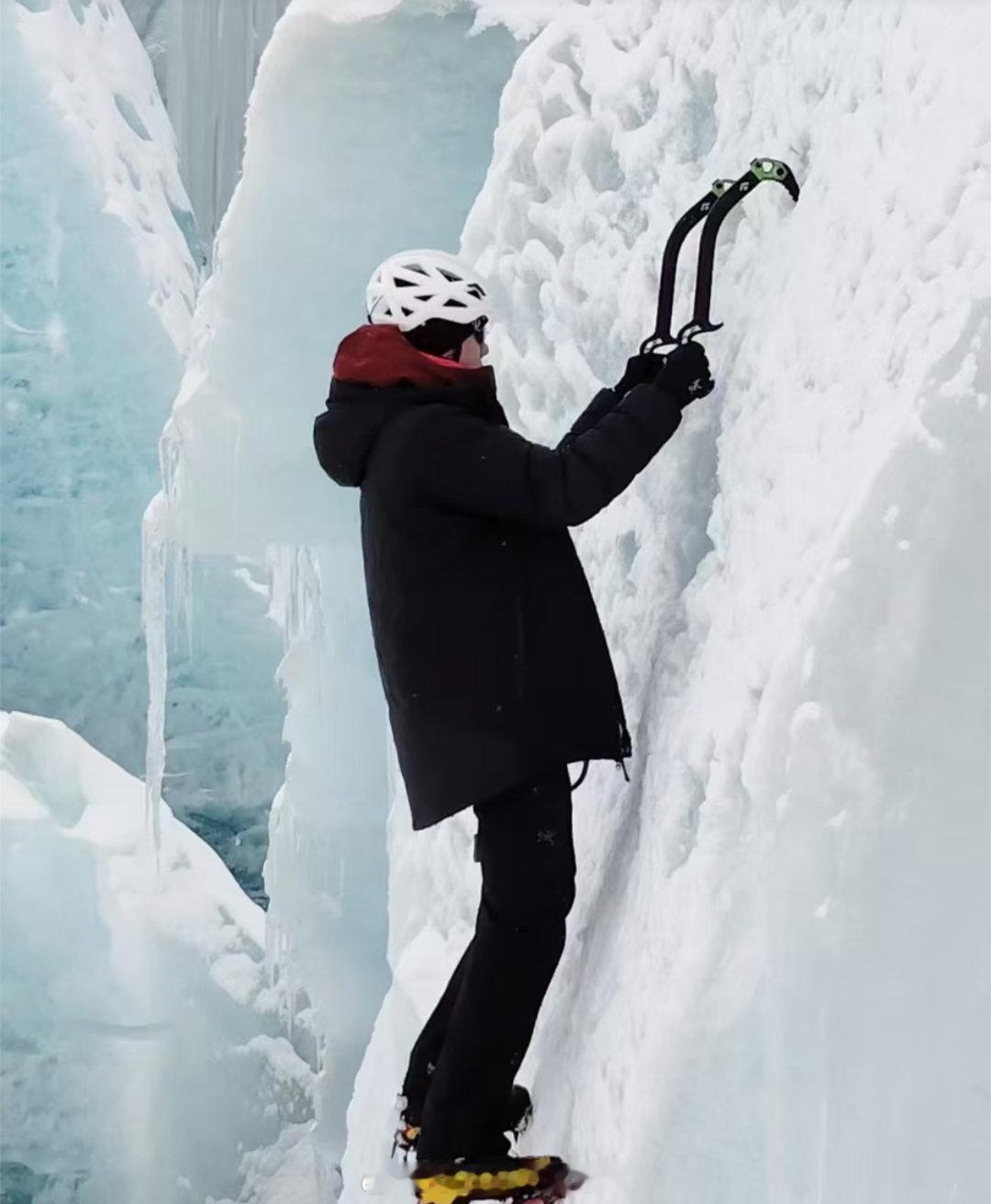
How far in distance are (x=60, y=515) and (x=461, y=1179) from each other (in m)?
8.61

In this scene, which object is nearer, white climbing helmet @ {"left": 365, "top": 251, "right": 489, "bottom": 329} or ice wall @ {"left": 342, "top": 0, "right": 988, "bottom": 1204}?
ice wall @ {"left": 342, "top": 0, "right": 988, "bottom": 1204}

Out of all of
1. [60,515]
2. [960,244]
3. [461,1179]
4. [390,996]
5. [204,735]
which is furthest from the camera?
[204,735]

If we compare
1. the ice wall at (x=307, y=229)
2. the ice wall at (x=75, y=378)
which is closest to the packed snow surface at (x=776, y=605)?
the ice wall at (x=307, y=229)

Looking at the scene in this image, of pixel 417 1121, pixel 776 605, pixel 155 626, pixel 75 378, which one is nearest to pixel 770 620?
pixel 776 605

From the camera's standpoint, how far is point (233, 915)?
21.0 ft

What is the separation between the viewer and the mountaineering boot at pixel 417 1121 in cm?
174

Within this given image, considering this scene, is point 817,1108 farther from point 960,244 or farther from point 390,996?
point 390,996

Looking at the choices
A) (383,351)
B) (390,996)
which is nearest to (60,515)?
(390,996)

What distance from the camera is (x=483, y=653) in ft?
5.41

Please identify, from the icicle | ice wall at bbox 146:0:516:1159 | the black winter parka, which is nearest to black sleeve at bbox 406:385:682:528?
the black winter parka

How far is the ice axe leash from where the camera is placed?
1628 millimetres

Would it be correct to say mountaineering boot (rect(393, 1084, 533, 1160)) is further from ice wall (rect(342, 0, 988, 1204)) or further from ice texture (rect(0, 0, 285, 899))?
ice texture (rect(0, 0, 285, 899))

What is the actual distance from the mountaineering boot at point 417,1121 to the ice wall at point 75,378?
833 cm

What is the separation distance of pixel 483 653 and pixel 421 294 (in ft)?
1.43
